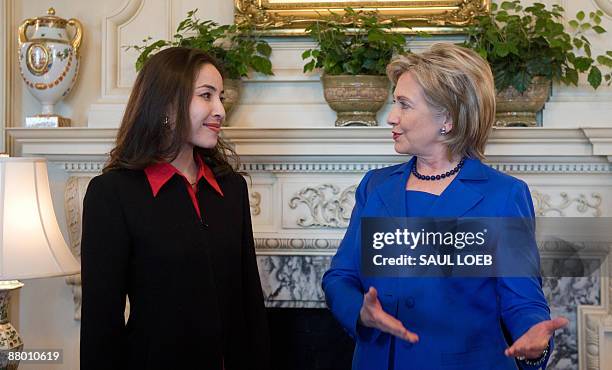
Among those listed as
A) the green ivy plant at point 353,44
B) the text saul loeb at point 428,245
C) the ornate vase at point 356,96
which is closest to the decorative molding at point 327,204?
the ornate vase at point 356,96

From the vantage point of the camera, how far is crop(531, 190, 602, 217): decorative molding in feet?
7.63

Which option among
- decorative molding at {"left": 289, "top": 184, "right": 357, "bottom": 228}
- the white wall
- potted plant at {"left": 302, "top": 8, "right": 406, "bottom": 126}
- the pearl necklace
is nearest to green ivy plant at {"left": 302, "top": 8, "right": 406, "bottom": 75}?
potted plant at {"left": 302, "top": 8, "right": 406, "bottom": 126}

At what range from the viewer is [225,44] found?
8.30 feet

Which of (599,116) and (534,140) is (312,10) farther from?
(599,116)

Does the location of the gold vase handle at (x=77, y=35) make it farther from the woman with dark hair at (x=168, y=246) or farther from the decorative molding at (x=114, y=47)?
the woman with dark hair at (x=168, y=246)

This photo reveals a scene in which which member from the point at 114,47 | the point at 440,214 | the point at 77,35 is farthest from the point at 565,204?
the point at 77,35

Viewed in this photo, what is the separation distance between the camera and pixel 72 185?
2535mm

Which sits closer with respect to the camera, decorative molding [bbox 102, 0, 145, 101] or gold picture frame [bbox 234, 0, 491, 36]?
gold picture frame [bbox 234, 0, 491, 36]

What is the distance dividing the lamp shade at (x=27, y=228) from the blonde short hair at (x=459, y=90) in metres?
1.14

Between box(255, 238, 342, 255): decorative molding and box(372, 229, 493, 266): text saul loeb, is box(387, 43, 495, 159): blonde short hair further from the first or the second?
box(255, 238, 342, 255): decorative molding

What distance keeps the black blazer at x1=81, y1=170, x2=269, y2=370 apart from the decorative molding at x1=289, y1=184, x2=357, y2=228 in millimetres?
816

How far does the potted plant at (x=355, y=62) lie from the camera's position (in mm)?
2275

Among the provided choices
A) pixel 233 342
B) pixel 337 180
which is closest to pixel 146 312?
pixel 233 342

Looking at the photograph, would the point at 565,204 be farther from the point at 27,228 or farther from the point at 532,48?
the point at 27,228
